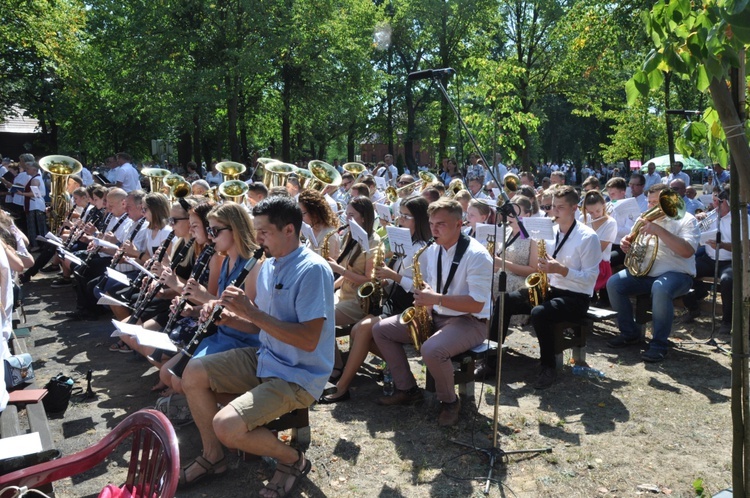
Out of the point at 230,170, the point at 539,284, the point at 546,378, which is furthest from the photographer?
the point at 230,170

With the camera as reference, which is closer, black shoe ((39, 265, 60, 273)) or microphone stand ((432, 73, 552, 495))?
microphone stand ((432, 73, 552, 495))

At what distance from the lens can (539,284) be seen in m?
6.48

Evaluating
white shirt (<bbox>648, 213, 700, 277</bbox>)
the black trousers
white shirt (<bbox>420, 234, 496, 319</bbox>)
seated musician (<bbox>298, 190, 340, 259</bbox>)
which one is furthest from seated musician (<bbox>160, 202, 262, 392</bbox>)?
white shirt (<bbox>648, 213, 700, 277</bbox>)

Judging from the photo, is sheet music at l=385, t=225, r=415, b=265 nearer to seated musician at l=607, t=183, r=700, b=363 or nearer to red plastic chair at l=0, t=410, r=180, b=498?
seated musician at l=607, t=183, r=700, b=363

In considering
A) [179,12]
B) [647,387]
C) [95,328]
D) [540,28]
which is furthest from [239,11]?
[647,387]

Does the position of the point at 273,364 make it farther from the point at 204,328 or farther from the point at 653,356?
the point at 653,356

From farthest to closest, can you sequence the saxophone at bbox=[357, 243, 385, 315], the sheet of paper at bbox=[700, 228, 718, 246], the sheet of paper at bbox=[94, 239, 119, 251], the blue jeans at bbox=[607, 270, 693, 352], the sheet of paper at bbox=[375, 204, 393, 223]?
the sheet of paper at bbox=[375, 204, 393, 223] → the sheet of paper at bbox=[700, 228, 718, 246] → the sheet of paper at bbox=[94, 239, 119, 251] → the blue jeans at bbox=[607, 270, 693, 352] → the saxophone at bbox=[357, 243, 385, 315]

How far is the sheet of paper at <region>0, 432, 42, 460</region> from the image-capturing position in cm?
286

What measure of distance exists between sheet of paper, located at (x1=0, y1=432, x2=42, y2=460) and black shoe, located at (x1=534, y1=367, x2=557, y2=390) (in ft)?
14.6

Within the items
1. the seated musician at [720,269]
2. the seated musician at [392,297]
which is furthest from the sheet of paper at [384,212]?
the seated musician at [720,269]

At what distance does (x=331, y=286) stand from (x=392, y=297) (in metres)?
2.47

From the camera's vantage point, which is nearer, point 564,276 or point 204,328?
point 204,328

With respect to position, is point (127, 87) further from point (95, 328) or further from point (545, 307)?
point (545, 307)

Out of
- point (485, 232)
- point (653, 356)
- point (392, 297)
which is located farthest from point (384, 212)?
point (653, 356)
